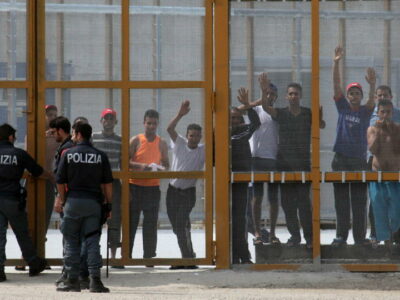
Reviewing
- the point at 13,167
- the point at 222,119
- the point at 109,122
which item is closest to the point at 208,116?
the point at 222,119

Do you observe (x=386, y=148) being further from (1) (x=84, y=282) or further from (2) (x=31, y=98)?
(2) (x=31, y=98)

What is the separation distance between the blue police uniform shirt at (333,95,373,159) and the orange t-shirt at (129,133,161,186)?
1.85 metres

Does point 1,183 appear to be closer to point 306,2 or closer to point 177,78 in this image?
point 177,78

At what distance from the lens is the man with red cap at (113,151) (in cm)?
1145

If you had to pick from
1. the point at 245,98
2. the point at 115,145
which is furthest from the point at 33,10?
the point at 245,98

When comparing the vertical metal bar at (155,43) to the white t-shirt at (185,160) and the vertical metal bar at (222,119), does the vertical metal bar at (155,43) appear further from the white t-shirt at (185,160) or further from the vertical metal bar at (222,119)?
the vertical metal bar at (222,119)

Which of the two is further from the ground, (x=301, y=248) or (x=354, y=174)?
(x=354, y=174)

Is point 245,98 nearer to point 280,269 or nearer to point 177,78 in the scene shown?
point 177,78

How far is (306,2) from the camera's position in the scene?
11438mm

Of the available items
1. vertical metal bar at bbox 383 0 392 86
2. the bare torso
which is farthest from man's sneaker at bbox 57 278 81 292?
vertical metal bar at bbox 383 0 392 86

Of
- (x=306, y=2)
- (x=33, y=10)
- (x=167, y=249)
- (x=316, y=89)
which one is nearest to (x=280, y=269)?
(x=167, y=249)

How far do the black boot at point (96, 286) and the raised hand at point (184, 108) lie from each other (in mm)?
2055

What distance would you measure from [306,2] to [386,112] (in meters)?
1.39

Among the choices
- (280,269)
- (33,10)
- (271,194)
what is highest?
(33,10)
